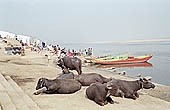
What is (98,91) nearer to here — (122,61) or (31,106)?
(31,106)

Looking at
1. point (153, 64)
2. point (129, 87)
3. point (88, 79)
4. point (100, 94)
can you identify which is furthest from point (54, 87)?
point (153, 64)

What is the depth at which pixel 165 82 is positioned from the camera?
730 inches

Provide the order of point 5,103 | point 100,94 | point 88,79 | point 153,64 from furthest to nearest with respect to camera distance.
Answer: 1. point 153,64
2. point 88,79
3. point 100,94
4. point 5,103

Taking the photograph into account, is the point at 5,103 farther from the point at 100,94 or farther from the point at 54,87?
the point at 100,94

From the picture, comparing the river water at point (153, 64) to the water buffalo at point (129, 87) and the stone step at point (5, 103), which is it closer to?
the water buffalo at point (129, 87)

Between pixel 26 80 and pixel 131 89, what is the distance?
4964 mm

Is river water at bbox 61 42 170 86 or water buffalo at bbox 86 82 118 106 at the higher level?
water buffalo at bbox 86 82 118 106

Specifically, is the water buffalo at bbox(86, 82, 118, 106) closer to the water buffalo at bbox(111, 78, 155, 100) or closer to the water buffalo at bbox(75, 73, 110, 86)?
the water buffalo at bbox(111, 78, 155, 100)

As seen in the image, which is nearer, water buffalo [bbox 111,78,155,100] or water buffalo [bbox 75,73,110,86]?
water buffalo [bbox 111,78,155,100]

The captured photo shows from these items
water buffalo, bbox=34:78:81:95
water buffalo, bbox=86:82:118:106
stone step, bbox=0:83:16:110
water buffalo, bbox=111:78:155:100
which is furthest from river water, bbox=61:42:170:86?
stone step, bbox=0:83:16:110

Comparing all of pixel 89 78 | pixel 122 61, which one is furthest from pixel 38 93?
pixel 122 61

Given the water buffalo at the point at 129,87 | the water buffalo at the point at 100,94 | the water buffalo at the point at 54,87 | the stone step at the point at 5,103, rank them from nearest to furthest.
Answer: the stone step at the point at 5,103 < the water buffalo at the point at 100,94 < the water buffalo at the point at 54,87 < the water buffalo at the point at 129,87

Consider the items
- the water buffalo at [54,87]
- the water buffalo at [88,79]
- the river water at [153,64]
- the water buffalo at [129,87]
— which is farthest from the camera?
the river water at [153,64]

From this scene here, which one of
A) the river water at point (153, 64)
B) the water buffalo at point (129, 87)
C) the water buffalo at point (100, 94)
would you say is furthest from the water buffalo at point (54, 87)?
the river water at point (153, 64)
